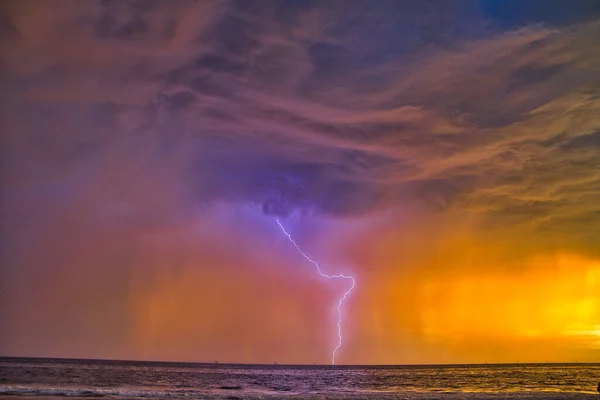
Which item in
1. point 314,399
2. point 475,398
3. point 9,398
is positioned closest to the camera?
point 9,398

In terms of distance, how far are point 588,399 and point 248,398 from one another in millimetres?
28033

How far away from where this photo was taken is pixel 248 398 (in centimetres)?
4053

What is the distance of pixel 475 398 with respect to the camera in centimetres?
4278

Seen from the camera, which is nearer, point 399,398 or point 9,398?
point 9,398

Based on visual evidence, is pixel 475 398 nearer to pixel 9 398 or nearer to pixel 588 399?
pixel 588 399

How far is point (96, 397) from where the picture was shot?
35750mm

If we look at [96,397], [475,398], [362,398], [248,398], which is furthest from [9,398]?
[475,398]

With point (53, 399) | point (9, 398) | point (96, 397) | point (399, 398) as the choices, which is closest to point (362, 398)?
point (399, 398)

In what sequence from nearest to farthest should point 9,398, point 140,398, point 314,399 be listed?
point 9,398
point 140,398
point 314,399

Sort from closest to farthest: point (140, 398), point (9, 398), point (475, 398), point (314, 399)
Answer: point (9, 398) → point (140, 398) → point (314, 399) → point (475, 398)

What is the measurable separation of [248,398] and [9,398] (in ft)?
56.7

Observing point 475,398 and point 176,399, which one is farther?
point 475,398

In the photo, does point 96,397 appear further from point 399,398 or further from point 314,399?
point 399,398

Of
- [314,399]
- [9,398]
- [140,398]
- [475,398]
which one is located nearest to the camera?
[9,398]
